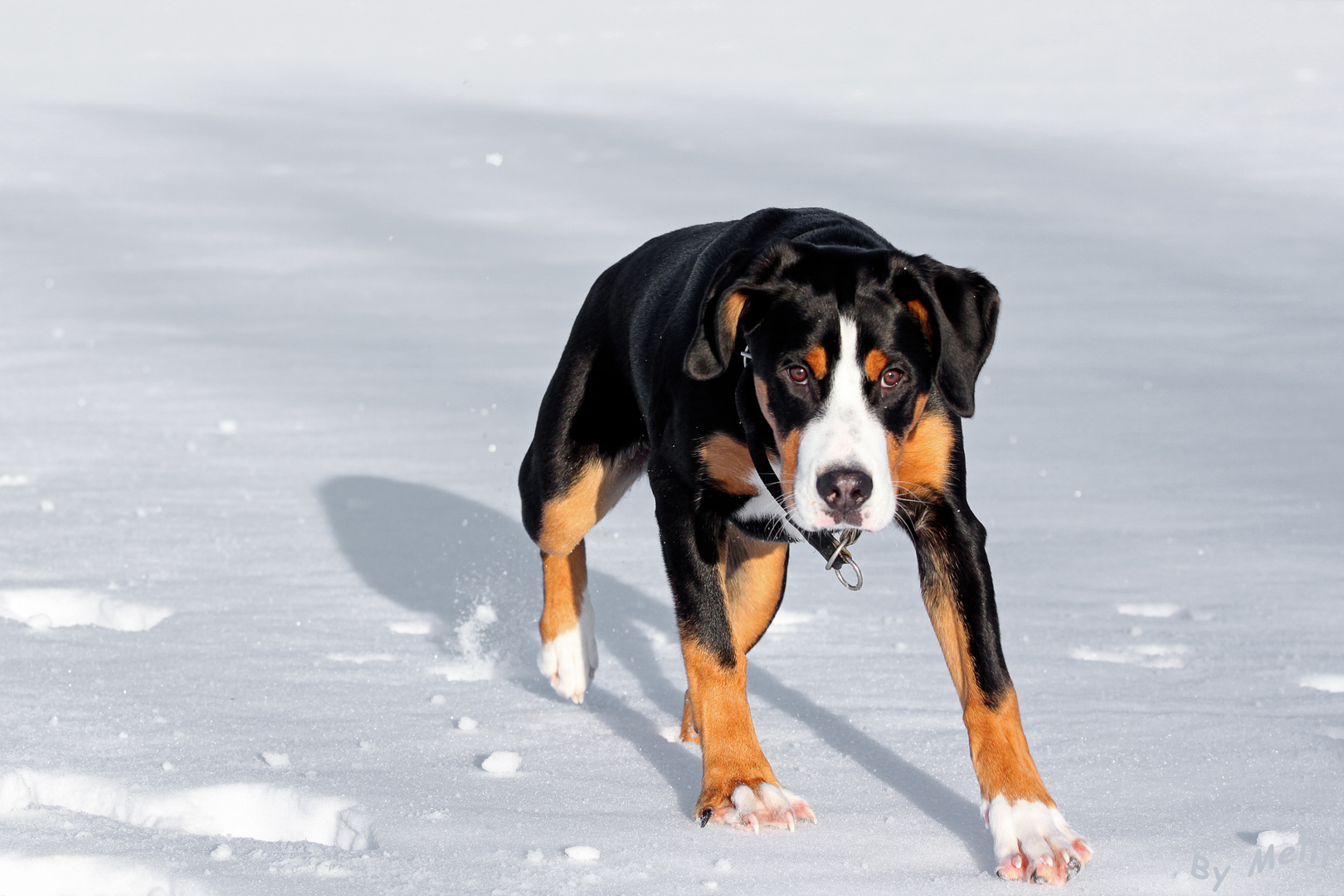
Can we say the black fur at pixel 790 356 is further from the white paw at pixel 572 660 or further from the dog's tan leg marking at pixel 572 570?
the white paw at pixel 572 660

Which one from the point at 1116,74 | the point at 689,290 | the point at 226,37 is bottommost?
the point at 226,37

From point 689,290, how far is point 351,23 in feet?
86.2

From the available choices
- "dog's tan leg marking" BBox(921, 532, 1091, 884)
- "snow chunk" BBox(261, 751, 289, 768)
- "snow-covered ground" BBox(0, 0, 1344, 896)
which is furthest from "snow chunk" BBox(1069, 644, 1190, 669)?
"snow chunk" BBox(261, 751, 289, 768)

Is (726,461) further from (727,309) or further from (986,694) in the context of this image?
(986,694)

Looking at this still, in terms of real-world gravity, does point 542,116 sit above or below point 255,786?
below

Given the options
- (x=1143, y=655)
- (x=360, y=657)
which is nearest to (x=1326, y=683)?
(x=1143, y=655)

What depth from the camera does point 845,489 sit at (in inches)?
126

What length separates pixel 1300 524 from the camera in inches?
238

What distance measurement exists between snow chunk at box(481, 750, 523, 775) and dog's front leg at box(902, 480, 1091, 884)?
102cm

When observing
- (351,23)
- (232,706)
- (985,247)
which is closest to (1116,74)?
(985,247)

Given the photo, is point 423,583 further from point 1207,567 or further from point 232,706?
point 1207,567

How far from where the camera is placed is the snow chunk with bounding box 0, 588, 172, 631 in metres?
4.96

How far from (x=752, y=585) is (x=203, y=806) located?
1627mm

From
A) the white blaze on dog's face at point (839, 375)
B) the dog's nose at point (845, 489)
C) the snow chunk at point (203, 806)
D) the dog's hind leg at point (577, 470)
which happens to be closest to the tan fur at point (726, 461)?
the white blaze on dog's face at point (839, 375)
